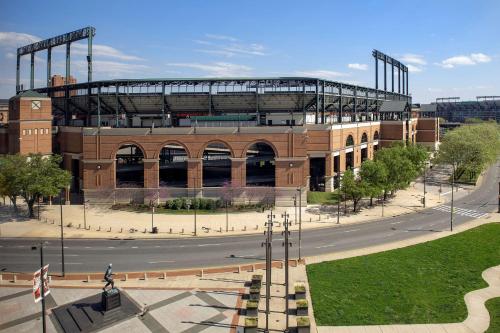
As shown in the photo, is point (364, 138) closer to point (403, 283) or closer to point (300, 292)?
point (403, 283)

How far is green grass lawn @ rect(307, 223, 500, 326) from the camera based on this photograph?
30.0 metres

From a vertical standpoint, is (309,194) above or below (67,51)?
below

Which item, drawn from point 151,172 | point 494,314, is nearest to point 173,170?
point 151,172

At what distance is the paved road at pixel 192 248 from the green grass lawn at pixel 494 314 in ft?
47.4

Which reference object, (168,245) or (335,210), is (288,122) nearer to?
(335,210)

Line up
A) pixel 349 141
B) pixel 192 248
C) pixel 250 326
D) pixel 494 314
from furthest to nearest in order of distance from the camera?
pixel 349 141 → pixel 192 248 → pixel 494 314 → pixel 250 326

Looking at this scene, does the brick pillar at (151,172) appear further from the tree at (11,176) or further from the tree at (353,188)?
the tree at (353,188)

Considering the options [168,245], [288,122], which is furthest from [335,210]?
[168,245]

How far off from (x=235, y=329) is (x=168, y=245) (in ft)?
Answer: 67.0

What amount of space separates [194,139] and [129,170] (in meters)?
14.2

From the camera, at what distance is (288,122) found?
78.1 m

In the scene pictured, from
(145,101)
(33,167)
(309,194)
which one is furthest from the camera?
(145,101)

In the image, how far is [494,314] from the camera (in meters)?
30.5

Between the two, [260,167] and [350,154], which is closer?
[260,167]
